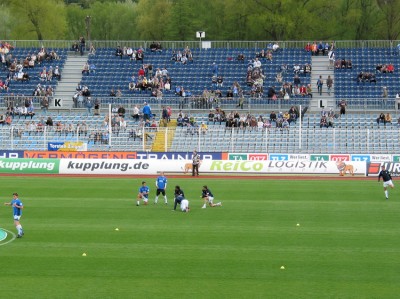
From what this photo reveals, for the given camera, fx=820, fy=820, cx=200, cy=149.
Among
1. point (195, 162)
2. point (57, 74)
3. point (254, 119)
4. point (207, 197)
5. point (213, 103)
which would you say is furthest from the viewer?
point (57, 74)

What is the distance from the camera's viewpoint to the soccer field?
869 inches

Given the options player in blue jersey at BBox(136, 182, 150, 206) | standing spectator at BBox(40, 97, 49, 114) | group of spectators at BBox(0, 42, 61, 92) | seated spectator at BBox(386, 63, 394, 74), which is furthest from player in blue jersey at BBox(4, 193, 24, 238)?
seated spectator at BBox(386, 63, 394, 74)

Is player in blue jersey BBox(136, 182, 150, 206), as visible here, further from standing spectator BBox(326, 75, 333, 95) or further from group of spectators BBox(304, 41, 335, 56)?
group of spectators BBox(304, 41, 335, 56)

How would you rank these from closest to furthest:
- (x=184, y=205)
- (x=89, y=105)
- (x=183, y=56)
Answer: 1. (x=184, y=205)
2. (x=89, y=105)
3. (x=183, y=56)

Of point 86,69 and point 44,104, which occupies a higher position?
point 86,69

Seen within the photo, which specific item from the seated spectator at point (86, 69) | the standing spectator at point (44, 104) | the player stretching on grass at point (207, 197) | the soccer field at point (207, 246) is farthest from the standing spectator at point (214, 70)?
the player stretching on grass at point (207, 197)

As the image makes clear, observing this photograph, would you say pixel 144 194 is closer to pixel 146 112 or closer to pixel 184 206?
pixel 184 206

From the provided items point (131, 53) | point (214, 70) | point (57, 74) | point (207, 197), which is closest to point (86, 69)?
point (57, 74)

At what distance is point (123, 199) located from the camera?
39.1 meters

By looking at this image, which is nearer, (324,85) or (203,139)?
(203,139)

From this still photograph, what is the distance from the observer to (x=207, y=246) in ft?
89.8

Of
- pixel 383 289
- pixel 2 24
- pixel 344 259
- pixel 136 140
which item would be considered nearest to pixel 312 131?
pixel 136 140

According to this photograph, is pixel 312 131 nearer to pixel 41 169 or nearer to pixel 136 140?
pixel 136 140

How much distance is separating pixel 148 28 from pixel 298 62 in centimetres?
2940
